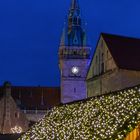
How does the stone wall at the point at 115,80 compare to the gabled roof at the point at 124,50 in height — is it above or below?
below

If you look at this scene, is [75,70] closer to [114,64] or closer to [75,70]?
[75,70]

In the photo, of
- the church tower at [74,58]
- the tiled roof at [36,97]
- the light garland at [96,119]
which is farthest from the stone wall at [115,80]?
the tiled roof at [36,97]

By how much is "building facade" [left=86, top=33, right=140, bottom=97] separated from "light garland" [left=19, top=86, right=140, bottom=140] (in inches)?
494

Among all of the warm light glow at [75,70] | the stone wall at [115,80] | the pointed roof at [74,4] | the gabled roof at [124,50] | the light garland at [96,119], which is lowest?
the light garland at [96,119]

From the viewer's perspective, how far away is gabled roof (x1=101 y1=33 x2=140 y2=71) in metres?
37.2

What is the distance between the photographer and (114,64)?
37688 mm

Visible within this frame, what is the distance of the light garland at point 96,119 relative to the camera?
17.2m

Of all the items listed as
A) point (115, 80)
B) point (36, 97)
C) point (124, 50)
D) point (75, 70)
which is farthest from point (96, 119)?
point (36, 97)

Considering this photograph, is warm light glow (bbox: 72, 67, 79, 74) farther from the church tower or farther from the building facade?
the building facade

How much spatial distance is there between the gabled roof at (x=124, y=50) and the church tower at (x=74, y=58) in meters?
37.4

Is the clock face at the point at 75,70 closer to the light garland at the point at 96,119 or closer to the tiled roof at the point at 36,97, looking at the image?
the tiled roof at the point at 36,97

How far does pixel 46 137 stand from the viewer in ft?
75.4

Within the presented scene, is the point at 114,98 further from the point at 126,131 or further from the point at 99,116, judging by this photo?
the point at 126,131

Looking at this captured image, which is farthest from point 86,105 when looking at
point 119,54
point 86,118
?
point 119,54
